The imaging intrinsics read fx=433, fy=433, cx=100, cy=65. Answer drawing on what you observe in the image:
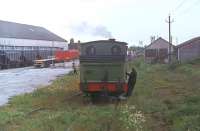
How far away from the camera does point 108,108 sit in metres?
13.8

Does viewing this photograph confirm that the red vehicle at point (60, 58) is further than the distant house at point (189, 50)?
No

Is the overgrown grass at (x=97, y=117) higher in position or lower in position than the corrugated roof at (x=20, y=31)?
lower

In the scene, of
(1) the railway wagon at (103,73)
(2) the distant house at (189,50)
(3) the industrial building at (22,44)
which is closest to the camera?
(1) the railway wagon at (103,73)

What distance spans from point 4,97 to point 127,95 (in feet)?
18.6

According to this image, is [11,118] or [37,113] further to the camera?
[37,113]

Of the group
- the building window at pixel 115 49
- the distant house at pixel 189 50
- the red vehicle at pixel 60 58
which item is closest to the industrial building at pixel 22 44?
the red vehicle at pixel 60 58

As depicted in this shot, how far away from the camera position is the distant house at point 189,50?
5803 cm

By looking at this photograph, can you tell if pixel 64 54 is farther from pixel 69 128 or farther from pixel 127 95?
pixel 69 128

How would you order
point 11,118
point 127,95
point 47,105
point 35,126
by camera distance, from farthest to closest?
point 127,95, point 47,105, point 11,118, point 35,126

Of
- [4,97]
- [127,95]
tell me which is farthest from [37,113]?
[4,97]

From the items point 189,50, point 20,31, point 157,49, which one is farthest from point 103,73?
point 157,49

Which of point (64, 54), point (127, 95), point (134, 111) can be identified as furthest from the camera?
point (64, 54)

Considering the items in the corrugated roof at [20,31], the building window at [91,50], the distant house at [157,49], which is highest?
the corrugated roof at [20,31]

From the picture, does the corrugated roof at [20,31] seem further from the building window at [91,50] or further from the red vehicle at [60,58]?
A: the building window at [91,50]
